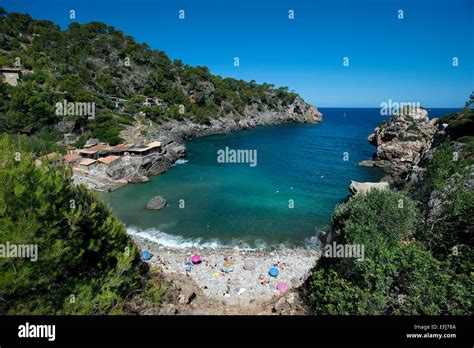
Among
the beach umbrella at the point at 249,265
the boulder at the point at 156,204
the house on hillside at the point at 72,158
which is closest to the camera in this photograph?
the beach umbrella at the point at 249,265

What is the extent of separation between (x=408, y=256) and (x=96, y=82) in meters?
83.1

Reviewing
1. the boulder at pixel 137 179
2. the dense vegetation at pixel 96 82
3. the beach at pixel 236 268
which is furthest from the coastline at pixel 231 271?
the dense vegetation at pixel 96 82

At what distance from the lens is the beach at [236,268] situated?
16.6 m

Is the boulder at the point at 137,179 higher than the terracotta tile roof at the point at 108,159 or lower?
lower

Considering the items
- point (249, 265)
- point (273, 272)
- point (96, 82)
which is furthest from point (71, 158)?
point (96, 82)

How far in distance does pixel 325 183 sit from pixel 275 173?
9480 millimetres

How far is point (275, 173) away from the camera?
45312mm

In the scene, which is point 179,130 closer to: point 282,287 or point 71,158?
point 71,158

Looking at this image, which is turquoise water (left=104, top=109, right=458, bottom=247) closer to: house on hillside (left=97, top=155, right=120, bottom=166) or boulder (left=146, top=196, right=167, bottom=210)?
boulder (left=146, top=196, right=167, bottom=210)

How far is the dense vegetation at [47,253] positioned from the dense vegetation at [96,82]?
40671 millimetres

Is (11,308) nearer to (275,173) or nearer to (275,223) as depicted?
(275,223)

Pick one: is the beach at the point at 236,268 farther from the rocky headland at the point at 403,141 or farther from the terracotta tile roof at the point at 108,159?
the rocky headland at the point at 403,141
